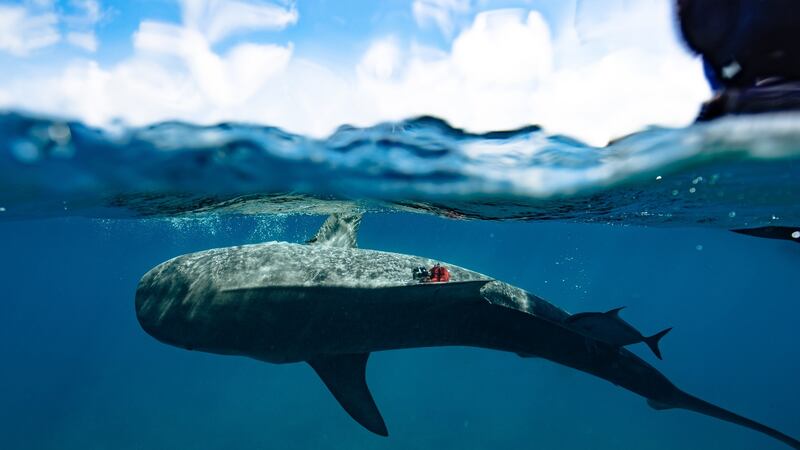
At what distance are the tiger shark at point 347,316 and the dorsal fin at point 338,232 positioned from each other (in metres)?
1.74

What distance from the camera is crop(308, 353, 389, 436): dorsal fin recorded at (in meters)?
6.61

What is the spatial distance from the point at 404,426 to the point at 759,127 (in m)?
37.9

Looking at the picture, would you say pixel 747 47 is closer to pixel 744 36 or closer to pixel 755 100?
A: pixel 744 36

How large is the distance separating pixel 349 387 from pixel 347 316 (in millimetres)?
1375

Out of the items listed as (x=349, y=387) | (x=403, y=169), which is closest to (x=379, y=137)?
(x=403, y=169)

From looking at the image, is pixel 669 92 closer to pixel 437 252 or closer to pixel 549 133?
pixel 549 133

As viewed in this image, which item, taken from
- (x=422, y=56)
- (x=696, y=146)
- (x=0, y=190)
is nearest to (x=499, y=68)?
(x=422, y=56)

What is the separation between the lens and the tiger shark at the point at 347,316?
5945mm

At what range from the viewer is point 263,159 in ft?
30.5

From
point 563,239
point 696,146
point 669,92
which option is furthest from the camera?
point 563,239

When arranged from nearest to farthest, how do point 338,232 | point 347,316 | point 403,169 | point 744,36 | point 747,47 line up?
point 744,36 < point 747,47 < point 347,316 < point 338,232 < point 403,169

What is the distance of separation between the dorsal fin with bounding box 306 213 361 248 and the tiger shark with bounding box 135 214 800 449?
5.72ft

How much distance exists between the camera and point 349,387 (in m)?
6.68

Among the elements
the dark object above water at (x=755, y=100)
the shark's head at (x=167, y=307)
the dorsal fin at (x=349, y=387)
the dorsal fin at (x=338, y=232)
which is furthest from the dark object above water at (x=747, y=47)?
the shark's head at (x=167, y=307)
